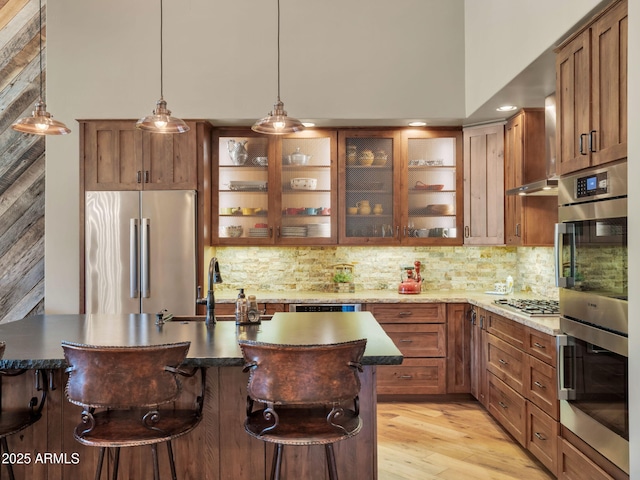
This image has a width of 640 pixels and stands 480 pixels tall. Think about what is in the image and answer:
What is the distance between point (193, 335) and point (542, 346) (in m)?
2.02

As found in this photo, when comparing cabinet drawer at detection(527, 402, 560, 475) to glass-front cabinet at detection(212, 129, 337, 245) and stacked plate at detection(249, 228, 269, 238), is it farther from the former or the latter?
stacked plate at detection(249, 228, 269, 238)

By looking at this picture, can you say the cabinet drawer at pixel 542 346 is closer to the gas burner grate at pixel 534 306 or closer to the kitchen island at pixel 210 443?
the gas burner grate at pixel 534 306

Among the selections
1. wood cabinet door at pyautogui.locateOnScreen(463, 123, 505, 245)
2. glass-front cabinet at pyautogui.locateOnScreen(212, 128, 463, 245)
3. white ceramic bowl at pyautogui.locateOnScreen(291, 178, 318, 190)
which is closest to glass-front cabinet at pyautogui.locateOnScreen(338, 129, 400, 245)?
glass-front cabinet at pyautogui.locateOnScreen(212, 128, 463, 245)

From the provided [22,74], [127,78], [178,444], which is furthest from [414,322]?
[22,74]

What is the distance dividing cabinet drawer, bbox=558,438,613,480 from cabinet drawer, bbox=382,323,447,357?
1.66 metres

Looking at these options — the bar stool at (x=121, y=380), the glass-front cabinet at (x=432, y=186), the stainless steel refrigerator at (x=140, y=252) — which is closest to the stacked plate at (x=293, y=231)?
the stainless steel refrigerator at (x=140, y=252)

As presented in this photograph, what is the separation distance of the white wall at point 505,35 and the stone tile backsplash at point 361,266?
1.47 m

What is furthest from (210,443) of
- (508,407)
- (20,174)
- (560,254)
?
(20,174)

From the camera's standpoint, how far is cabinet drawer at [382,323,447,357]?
174 inches

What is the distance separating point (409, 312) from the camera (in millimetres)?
4430

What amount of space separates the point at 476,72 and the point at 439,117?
0.47 m

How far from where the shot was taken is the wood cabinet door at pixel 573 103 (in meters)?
2.52

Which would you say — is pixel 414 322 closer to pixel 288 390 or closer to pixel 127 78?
pixel 288 390

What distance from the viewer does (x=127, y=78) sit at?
4441 mm
